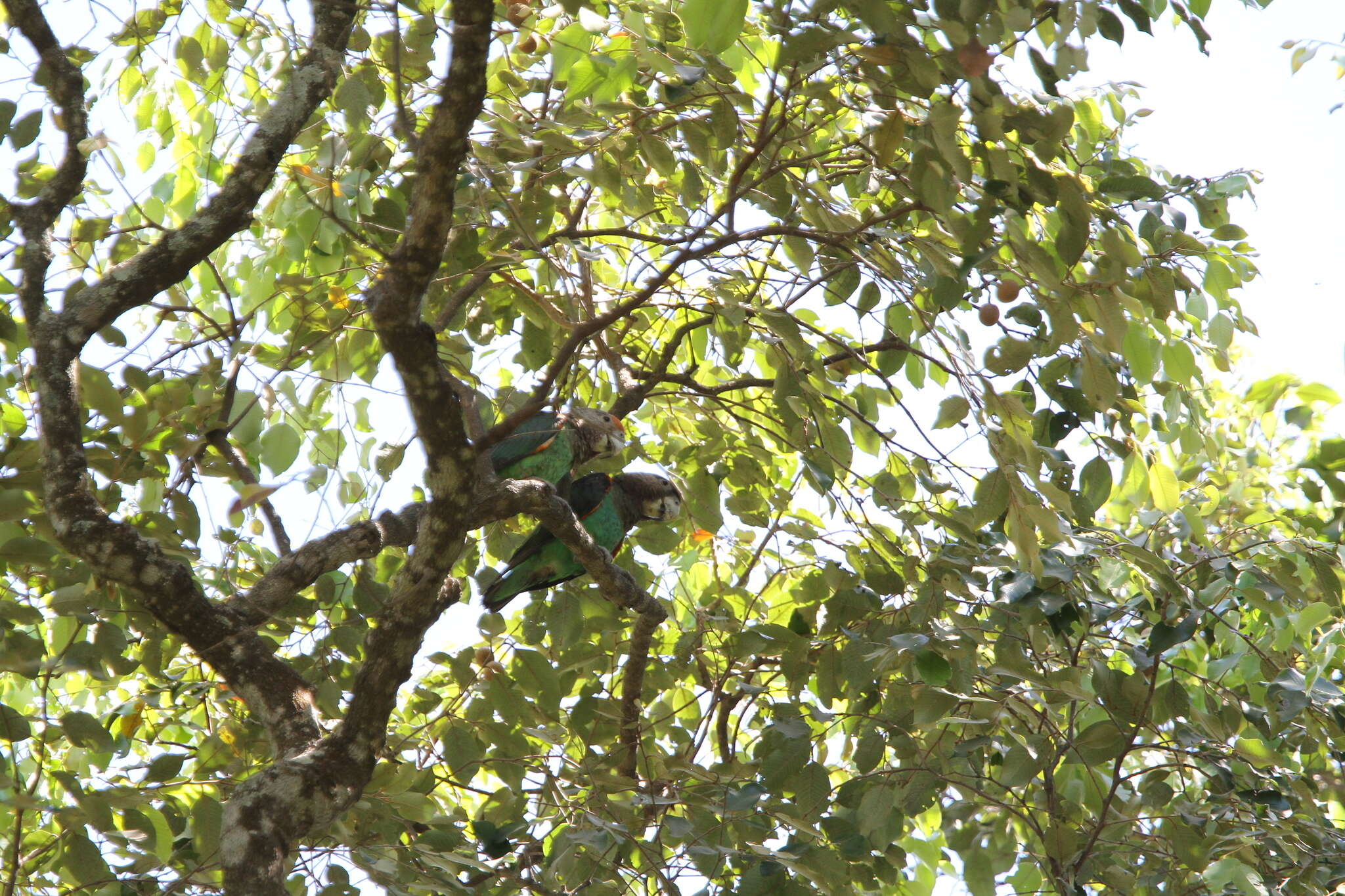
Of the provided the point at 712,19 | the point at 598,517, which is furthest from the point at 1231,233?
the point at 598,517

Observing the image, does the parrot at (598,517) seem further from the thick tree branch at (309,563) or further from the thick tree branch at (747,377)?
the thick tree branch at (309,563)

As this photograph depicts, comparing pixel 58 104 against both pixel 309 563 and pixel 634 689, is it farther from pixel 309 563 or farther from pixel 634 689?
pixel 634 689

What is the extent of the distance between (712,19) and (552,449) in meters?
2.32

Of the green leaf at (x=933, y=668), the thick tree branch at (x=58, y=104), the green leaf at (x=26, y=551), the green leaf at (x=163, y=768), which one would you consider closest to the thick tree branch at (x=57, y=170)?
the thick tree branch at (x=58, y=104)

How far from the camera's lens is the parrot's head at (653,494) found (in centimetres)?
336

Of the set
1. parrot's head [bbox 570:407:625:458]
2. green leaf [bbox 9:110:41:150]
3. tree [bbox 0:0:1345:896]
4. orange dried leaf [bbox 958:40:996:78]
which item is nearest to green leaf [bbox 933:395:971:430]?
tree [bbox 0:0:1345:896]

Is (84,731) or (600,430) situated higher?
(600,430)

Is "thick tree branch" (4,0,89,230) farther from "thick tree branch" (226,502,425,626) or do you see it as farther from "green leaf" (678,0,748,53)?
"green leaf" (678,0,748,53)

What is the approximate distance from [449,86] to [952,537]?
162 cm

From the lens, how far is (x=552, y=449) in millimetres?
3619

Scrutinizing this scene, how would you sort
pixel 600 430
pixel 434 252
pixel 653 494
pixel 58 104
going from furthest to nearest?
pixel 653 494 < pixel 600 430 < pixel 58 104 < pixel 434 252

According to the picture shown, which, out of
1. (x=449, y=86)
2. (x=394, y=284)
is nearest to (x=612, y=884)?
(x=394, y=284)

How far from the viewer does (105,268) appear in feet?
9.61

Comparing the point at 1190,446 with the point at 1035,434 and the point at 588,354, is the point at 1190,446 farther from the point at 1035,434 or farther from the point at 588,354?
the point at 588,354
